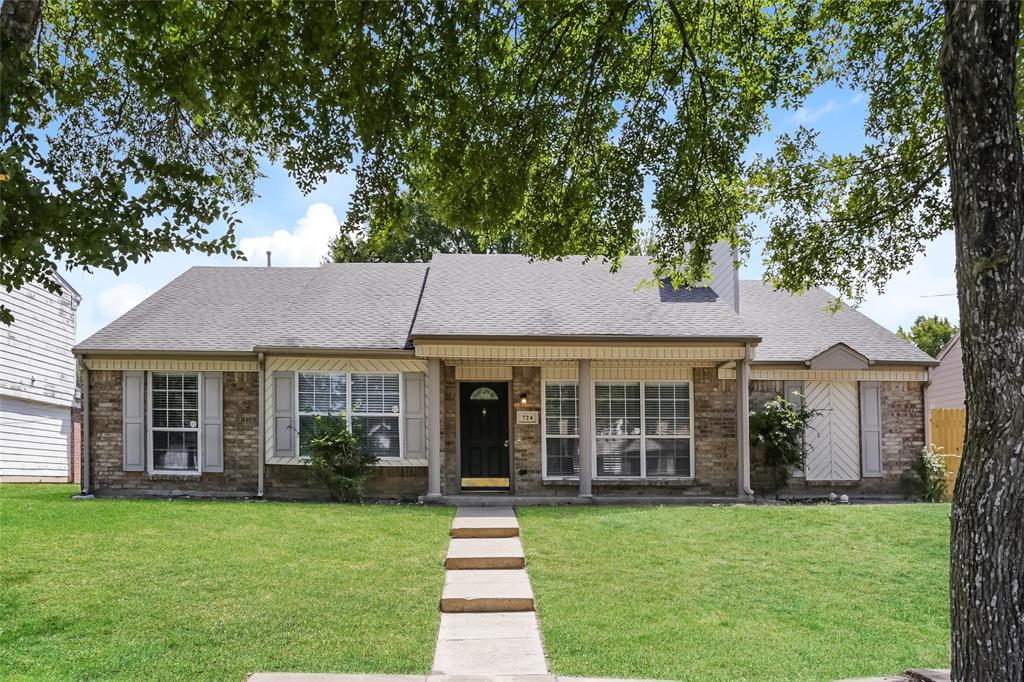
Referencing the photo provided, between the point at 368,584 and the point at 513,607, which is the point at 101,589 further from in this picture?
the point at 513,607

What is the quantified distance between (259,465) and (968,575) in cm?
1264

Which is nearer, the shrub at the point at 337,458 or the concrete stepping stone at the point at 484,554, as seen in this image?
the concrete stepping stone at the point at 484,554

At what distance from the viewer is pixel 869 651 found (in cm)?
606

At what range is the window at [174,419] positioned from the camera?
14977 millimetres

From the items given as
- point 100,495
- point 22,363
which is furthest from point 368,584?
point 22,363

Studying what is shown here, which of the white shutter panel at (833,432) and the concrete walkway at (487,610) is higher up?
the white shutter panel at (833,432)

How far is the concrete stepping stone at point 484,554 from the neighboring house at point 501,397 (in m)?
4.05

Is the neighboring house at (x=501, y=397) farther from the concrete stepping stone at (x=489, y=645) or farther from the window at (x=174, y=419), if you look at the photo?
the concrete stepping stone at (x=489, y=645)

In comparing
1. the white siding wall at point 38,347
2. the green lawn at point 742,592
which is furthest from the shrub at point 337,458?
the white siding wall at point 38,347

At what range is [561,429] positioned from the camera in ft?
49.9

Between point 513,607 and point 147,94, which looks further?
point 513,607

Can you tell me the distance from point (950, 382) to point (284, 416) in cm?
2253

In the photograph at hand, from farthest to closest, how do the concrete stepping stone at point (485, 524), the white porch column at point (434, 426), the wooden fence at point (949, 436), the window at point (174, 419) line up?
the wooden fence at point (949, 436) → the window at point (174, 419) → the white porch column at point (434, 426) → the concrete stepping stone at point (485, 524)

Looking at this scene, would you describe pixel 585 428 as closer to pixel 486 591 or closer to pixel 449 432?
pixel 449 432
